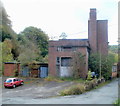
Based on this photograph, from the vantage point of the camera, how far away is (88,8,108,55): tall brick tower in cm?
4347

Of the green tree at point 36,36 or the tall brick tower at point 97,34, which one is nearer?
the tall brick tower at point 97,34

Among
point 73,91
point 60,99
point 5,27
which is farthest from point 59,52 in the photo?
point 5,27

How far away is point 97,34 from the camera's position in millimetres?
45188

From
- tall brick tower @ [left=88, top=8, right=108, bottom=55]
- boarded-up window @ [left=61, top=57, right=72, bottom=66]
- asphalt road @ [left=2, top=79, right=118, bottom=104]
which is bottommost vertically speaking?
asphalt road @ [left=2, top=79, right=118, bottom=104]

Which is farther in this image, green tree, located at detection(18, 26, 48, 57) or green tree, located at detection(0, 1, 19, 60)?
green tree, located at detection(18, 26, 48, 57)

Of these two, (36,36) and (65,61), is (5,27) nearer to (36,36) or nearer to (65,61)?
(36,36)

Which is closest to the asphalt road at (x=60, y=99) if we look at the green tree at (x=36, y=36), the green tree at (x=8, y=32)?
the green tree at (x=8, y=32)

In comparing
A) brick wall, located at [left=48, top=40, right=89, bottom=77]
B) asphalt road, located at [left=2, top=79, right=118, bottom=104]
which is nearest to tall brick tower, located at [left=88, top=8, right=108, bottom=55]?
brick wall, located at [left=48, top=40, right=89, bottom=77]

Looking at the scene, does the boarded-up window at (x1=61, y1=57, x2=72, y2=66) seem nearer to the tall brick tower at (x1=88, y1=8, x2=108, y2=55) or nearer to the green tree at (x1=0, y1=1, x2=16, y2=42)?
the tall brick tower at (x1=88, y1=8, x2=108, y2=55)

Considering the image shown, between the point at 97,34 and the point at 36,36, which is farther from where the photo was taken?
the point at 36,36

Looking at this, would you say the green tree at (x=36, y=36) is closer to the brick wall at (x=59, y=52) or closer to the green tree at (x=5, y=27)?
the green tree at (x=5, y=27)

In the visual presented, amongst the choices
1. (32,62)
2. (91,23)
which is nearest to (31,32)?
(91,23)

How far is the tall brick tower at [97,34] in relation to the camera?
43.5 metres

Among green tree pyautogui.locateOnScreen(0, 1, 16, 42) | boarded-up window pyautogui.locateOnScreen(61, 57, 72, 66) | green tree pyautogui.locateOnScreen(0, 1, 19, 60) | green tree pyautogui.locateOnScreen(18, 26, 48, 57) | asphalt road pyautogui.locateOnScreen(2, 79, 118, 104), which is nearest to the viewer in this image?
asphalt road pyautogui.locateOnScreen(2, 79, 118, 104)
